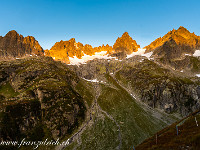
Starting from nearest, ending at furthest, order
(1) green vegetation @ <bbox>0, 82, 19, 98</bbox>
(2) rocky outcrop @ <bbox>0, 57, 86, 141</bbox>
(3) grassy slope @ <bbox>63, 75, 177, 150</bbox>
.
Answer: (2) rocky outcrop @ <bbox>0, 57, 86, 141</bbox>, (3) grassy slope @ <bbox>63, 75, 177, 150</bbox>, (1) green vegetation @ <bbox>0, 82, 19, 98</bbox>

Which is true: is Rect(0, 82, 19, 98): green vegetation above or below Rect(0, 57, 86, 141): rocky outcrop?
above

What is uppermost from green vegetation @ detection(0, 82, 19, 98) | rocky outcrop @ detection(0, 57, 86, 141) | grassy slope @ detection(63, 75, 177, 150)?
green vegetation @ detection(0, 82, 19, 98)

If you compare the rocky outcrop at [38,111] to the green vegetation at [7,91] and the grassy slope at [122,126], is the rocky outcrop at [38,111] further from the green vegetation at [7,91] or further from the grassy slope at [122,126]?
the grassy slope at [122,126]

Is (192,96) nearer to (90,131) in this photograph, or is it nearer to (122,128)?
(122,128)

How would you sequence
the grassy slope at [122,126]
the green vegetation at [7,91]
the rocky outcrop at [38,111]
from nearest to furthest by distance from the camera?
the rocky outcrop at [38,111] < the grassy slope at [122,126] < the green vegetation at [7,91]

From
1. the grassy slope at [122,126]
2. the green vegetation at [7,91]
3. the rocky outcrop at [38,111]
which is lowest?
the grassy slope at [122,126]

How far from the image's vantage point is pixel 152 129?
5423 inches

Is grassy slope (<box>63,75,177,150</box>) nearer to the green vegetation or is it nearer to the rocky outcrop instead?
the rocky outcrop

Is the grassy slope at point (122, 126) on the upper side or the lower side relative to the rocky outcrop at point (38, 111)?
lower

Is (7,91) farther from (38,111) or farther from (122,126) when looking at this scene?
(122,126)

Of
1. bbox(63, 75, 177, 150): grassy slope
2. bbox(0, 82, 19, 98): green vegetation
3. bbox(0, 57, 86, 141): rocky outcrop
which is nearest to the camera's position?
bbox(0, 57, 86, 141): rocky outcrop

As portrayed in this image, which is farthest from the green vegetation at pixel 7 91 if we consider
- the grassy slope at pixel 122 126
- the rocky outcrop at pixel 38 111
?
the grassy slope at pixel 122 126

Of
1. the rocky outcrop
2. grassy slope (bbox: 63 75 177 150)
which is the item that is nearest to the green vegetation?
the rocky outcrop

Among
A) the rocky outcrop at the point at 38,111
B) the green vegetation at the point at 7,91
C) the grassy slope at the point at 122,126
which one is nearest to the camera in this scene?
the rocky outcrop at the point at 38,111
